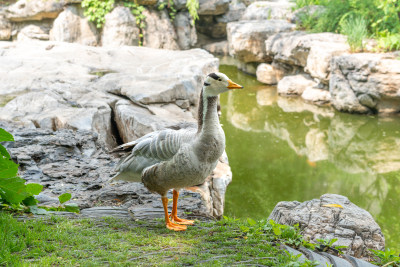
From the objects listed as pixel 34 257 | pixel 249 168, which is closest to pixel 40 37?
pixel 249 168

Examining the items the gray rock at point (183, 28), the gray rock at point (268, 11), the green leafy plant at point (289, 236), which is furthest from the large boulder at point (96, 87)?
the gray rock at point (268, 11)

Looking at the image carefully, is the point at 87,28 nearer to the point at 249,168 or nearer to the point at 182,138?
the point at 249,168

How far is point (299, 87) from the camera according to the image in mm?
11453

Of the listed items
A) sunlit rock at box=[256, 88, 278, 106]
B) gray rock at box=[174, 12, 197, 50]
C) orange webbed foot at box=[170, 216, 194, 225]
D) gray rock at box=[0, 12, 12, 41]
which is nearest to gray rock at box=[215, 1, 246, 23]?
gray rock at box=[174, 12, 197, 50]

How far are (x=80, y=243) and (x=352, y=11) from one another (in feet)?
38.1

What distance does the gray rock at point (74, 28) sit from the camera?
12977 millimetres

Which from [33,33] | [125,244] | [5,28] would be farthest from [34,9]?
[125,244]

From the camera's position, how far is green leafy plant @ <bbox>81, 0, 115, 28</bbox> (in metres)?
12.8

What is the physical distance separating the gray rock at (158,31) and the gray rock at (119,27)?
22.2 inches

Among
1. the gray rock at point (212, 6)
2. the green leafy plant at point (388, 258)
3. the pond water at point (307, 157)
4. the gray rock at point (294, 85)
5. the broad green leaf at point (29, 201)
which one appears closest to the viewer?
the green leafy plant at point (388, 258)

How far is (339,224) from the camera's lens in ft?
11.5

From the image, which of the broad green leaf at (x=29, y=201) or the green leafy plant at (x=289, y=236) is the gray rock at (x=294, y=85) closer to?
the green leafy plant at (x=289, y=236)

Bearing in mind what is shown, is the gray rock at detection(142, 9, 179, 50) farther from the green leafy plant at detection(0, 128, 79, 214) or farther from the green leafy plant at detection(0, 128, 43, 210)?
the green leafy plant at detection(0, 128, 43, 210)

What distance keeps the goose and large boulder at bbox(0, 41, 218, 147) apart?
71.5 inches
